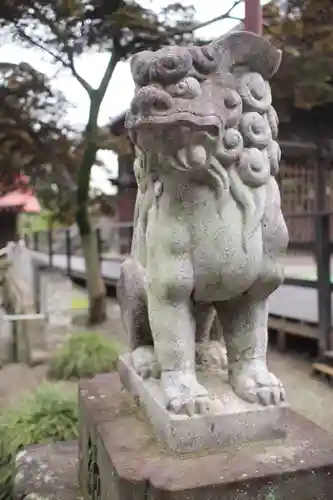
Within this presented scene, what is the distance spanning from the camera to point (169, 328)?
1.28m

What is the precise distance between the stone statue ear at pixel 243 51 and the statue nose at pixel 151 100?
199mm

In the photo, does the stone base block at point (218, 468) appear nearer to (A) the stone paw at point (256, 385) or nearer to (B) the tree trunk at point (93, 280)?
(A) the stone paw at point (256, 385)

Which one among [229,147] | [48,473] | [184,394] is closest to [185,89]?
[229,147]

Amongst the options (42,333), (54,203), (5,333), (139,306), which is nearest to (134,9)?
(54,203)

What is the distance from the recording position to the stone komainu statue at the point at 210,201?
113cm

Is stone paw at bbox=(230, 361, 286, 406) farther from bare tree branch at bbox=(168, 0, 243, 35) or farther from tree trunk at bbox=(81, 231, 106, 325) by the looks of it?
tree trunk at bbox=(81, 231, 106, 325)

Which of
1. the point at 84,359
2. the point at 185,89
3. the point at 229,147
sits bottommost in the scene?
the point at 84,359

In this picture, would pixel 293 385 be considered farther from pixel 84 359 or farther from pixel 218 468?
pixel 218 468

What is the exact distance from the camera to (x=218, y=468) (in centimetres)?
115

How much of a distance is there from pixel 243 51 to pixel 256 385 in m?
0.77

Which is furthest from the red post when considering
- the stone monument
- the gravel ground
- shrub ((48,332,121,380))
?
shrub ((48,332,121,380))

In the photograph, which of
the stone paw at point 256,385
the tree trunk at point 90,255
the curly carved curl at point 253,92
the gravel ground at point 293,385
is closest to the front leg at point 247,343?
the stone paw at point 256,385

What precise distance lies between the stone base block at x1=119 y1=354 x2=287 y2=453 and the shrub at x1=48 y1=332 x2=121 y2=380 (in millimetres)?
3050

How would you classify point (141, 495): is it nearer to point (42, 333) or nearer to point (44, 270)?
point (42, 333)
